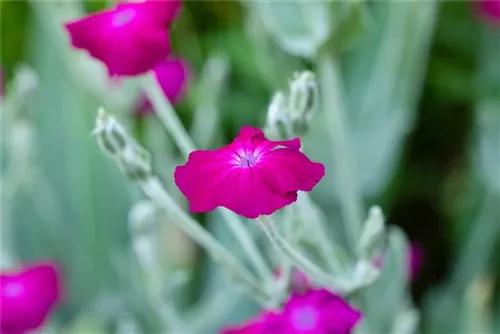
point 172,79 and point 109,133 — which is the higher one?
point 172,79

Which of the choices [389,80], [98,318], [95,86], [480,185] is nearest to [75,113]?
[95,86]

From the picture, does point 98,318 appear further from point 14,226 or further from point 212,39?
point 212,39

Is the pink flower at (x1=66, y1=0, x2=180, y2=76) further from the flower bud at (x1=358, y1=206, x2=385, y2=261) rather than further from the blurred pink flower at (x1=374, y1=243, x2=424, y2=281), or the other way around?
the blurred pink flower at (x1=374, y1=243, x2=424, y2=281)

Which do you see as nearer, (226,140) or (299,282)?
(299,282)

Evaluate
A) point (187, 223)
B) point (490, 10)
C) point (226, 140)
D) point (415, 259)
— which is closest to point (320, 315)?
point (187, 223)

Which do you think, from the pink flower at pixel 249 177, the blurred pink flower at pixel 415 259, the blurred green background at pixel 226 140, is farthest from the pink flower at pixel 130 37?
the blurred pink flower at pixel 415 259

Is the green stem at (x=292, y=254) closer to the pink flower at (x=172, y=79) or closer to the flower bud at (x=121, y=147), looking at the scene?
the flower bud at (x=121, y=147)

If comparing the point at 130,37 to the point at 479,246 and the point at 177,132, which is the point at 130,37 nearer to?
the point at 177,132
